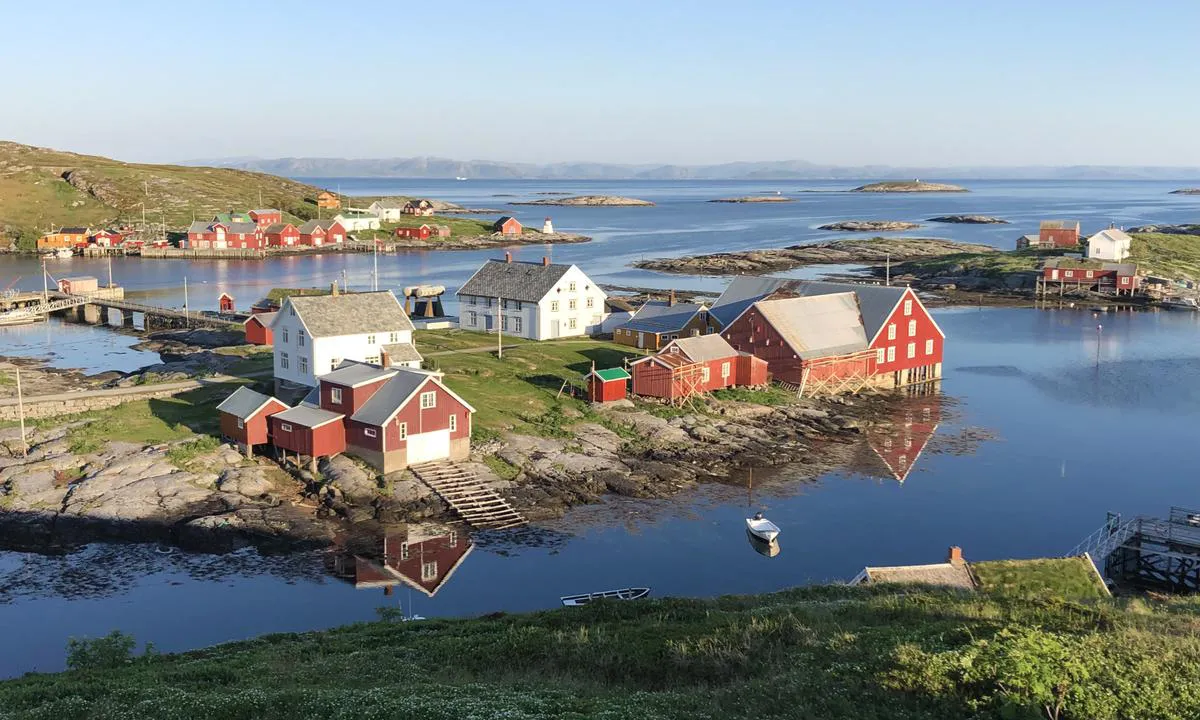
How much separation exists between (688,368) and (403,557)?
2392 centimetres

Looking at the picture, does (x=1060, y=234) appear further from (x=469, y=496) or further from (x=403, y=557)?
(x=403, y=557)

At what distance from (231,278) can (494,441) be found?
8984 centimetres

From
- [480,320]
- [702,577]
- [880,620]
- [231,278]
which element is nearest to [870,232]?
[231,278]

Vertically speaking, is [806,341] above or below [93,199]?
below

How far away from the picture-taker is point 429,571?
37.1 m

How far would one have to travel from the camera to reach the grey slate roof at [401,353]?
53.8 m

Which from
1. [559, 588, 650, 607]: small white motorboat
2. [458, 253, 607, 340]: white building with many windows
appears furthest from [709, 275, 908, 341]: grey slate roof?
[559, 588, 650, 607]: small white motorboat

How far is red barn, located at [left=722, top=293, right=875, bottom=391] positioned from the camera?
205 feet

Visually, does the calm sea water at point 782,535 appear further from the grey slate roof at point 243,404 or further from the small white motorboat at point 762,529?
the grey slate roof at point 243,404

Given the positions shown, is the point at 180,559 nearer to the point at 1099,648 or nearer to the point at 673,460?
the point at 673,460

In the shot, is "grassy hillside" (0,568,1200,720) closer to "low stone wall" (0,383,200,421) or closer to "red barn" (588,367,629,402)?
"red barn" (588,367,629,402)

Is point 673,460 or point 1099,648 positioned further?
point 673,460

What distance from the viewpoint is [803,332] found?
63.9m

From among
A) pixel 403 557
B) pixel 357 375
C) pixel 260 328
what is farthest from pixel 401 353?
pixel 260 328
